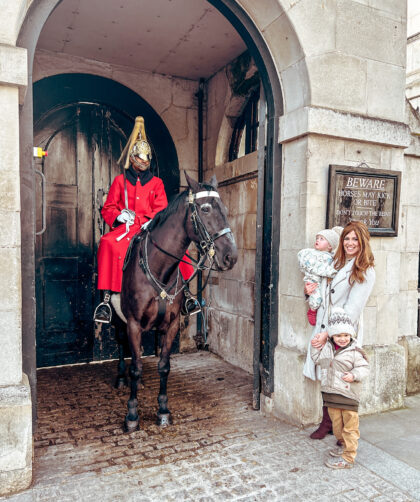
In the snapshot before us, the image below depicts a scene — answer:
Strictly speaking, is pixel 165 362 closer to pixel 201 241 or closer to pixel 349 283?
pixel 201 241

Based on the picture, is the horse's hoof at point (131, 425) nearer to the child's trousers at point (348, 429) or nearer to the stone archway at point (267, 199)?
the stone archway at point (267, 199)

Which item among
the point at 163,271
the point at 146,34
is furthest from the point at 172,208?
the point at 146,34

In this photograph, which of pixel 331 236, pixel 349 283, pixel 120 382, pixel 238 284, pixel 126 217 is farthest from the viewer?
pixel 238 284

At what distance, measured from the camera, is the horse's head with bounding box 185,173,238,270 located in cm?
342

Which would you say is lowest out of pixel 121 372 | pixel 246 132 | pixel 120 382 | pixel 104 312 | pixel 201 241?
pixel 120 382

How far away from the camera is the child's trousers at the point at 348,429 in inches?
122

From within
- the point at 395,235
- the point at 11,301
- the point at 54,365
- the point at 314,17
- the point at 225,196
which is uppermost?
the point at 314,17

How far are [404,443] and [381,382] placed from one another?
0.70 m

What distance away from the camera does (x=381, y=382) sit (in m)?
4.15

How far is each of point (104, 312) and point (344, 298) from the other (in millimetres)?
2503

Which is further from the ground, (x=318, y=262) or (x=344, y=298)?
(x=318, y=262)

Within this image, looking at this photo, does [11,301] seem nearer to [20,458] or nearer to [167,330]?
[20,458]

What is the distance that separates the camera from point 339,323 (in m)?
3.05

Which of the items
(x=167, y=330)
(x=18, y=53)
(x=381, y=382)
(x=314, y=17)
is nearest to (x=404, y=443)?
(x=381, y=382)
